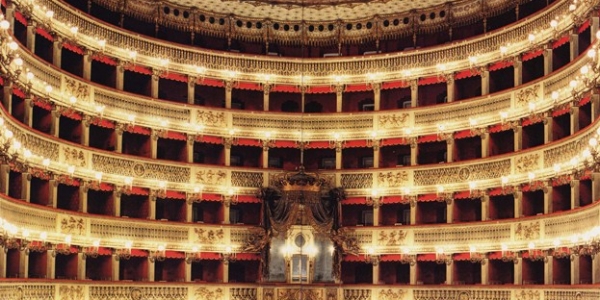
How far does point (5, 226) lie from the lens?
128 feet

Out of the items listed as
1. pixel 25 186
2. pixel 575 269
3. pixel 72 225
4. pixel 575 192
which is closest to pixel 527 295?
pixel 575 269

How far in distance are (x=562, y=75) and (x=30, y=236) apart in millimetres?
25317

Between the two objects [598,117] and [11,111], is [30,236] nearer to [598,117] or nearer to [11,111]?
[11,111]

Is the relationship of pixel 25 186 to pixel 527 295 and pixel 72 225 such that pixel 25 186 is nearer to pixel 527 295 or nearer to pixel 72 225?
pixel 72 225

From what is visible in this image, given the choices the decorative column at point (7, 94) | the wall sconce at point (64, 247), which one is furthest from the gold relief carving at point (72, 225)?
the decorative column at point (7, 94)

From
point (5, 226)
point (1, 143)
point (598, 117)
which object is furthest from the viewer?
point (598, 117)

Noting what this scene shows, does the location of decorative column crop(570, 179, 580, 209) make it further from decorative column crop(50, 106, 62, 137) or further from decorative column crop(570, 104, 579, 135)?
decorative column crop(50, 106, 62, 137)

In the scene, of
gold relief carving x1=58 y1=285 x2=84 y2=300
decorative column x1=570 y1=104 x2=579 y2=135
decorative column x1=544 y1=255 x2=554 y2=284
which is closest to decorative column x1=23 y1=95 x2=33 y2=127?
gold relief carving x1=58 y1=285 x2=84 y2=300

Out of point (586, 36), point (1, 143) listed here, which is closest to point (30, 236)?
point (1, 143)

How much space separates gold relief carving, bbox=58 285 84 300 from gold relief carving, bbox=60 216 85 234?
8.69 feet

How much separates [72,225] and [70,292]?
327cm

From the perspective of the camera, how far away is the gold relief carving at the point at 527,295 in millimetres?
47969

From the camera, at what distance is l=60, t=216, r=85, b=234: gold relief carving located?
48059 mm

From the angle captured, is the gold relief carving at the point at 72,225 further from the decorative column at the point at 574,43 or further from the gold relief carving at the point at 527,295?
Answer: the decorative column at the point at 574,43
